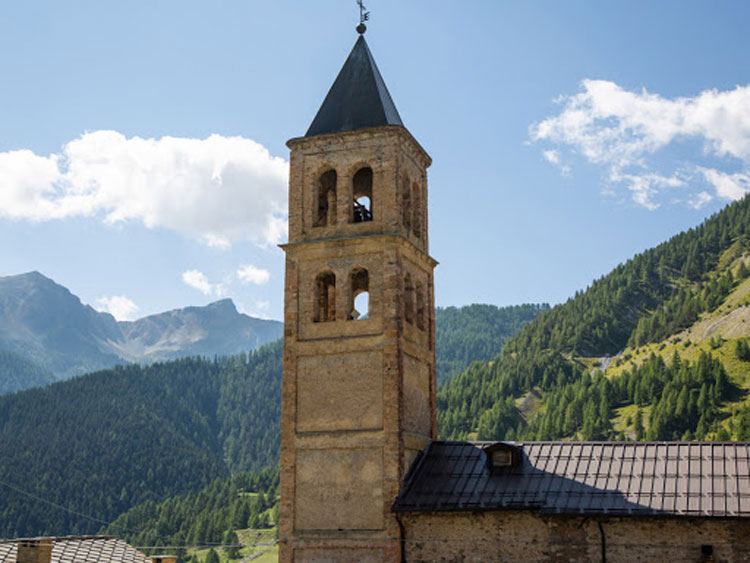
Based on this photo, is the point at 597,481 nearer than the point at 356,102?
Yes

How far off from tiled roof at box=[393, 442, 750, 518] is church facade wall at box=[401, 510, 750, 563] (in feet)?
1.07

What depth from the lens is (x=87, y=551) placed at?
93.7 ft

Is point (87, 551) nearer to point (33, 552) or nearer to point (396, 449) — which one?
point (33, 552)

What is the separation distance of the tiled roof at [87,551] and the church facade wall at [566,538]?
31.6 ft

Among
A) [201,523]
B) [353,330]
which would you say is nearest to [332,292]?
[353,330]

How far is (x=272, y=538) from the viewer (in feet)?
584

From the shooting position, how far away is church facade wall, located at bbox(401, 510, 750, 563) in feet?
77.1

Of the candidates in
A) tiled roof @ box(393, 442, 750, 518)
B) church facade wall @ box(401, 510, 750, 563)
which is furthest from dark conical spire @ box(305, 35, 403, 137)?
church facade wall @ box(401, 510, 750, 563)

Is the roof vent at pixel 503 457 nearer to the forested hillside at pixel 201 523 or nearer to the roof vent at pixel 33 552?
the roof vent at pixel 33 552

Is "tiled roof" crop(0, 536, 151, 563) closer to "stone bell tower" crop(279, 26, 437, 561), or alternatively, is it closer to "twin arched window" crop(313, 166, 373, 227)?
"stone bell tower" crop(279, 26, 437, 561)

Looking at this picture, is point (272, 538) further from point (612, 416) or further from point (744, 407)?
point (744, 407)

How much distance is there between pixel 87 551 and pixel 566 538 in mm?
15112

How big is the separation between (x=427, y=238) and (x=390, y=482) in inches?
382

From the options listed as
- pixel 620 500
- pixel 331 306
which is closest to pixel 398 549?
pixel 620 500
